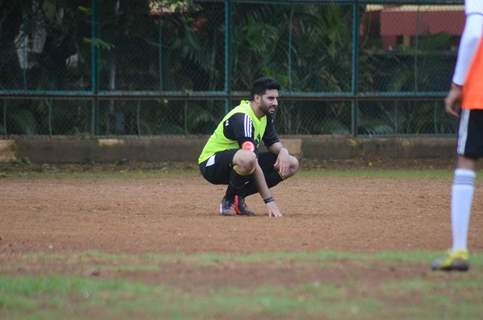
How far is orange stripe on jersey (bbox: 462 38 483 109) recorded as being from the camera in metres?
7.07

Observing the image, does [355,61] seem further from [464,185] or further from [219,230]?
[464,185]

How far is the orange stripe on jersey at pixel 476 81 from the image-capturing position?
707cm

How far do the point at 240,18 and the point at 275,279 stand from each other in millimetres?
11285

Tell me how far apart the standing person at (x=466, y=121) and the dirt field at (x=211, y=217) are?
1410mm

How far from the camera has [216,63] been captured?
17.7 m

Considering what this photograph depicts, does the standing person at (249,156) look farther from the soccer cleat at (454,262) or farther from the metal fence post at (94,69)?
the metal fence post at (94,69)

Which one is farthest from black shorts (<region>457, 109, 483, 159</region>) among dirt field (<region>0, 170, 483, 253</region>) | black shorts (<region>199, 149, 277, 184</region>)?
black shorts (<region>199, 149, 277, 184</region>)

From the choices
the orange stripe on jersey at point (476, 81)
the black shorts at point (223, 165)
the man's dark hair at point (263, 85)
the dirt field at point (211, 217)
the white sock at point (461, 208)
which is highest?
the orange stripe on jersey at point (476, 81)

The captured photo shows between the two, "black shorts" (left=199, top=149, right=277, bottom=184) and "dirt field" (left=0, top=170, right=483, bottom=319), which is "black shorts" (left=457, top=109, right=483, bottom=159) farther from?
"black shorts" (left=199, top=149, right=277, bottom=184)

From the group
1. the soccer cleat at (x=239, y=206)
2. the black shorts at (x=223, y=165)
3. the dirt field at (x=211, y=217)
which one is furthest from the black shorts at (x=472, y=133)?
the soccer cleat at (x=239, y=206)

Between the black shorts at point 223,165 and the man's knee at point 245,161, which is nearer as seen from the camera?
the man's knee at point 245,161

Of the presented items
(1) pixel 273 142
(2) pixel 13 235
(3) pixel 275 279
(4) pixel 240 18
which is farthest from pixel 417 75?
(3) pixel 275 279

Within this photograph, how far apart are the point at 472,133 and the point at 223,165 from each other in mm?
4147

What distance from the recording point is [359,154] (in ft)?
59.6
